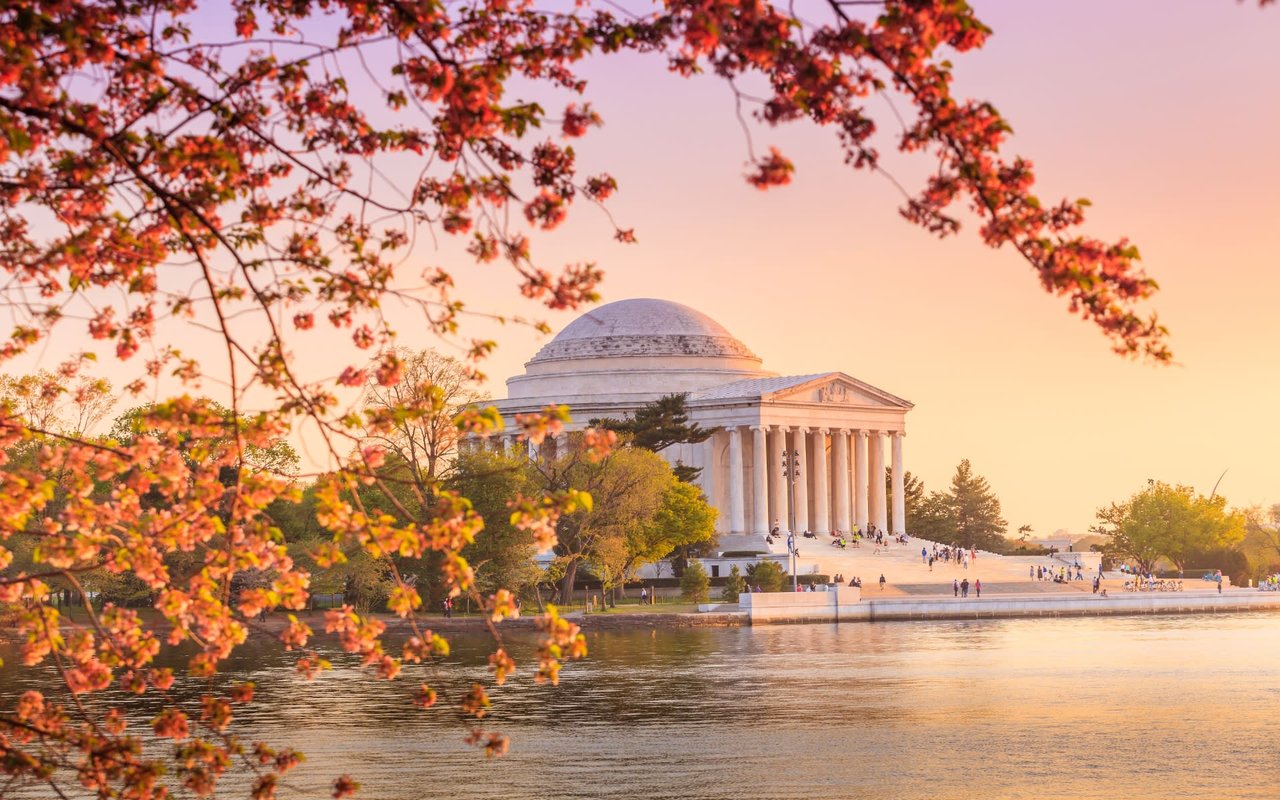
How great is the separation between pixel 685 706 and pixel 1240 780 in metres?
17.2

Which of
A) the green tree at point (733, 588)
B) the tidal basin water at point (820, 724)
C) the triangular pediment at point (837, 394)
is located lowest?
the tidal basin water at point (820, 724)

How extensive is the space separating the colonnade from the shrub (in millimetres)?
30601

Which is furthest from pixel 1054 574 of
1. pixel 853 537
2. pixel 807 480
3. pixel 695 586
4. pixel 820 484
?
pixel 695 586

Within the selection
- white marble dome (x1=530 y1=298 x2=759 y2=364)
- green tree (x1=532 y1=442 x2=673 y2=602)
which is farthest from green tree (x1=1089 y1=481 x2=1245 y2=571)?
green tree (x1=532 y1=442 x2=673 y2=602)

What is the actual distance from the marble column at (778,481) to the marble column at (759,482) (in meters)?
0.63

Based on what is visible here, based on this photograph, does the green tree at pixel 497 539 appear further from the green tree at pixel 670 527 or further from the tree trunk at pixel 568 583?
the green tree at pixel 670 527

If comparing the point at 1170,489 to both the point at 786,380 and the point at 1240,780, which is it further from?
the point at 1240,780

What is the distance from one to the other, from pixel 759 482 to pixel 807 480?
6.28 metres

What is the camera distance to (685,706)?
51.2 m

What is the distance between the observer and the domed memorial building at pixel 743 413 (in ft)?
474

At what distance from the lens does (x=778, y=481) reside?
146 m

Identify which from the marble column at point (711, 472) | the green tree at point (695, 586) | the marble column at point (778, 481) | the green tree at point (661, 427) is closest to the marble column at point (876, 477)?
the marble column at point (778, 481)

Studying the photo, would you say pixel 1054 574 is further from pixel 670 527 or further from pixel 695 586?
pixel 695 586

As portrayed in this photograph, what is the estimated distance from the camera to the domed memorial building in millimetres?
144375
